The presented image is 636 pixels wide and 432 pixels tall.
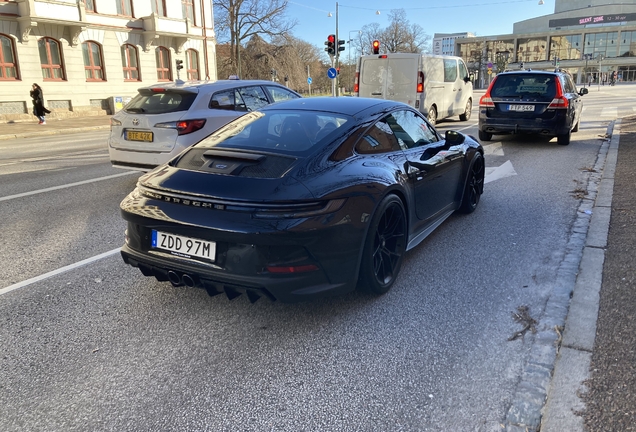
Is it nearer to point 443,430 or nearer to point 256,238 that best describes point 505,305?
point 443,430

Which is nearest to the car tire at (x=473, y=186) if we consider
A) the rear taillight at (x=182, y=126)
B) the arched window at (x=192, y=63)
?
the rear taillight at (x=182, y=126)

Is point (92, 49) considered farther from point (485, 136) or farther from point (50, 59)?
point (485, 136)

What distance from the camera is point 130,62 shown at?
31719 mm

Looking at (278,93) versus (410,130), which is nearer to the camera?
(410,130)

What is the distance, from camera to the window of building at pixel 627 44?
312 ft

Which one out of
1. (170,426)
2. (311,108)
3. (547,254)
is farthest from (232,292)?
(547,254)

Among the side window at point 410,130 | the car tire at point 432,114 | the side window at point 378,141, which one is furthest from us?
the car tire at point 432,114

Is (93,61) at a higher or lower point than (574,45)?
lower

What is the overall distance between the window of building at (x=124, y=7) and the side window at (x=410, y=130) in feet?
101

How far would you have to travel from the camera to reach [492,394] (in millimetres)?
2625

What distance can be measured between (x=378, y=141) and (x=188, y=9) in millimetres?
35507

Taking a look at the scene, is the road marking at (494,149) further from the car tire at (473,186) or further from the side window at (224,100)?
the side window at (224,100)

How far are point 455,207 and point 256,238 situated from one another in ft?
10.3

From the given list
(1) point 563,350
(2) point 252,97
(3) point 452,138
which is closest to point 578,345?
(1) point 563,350
